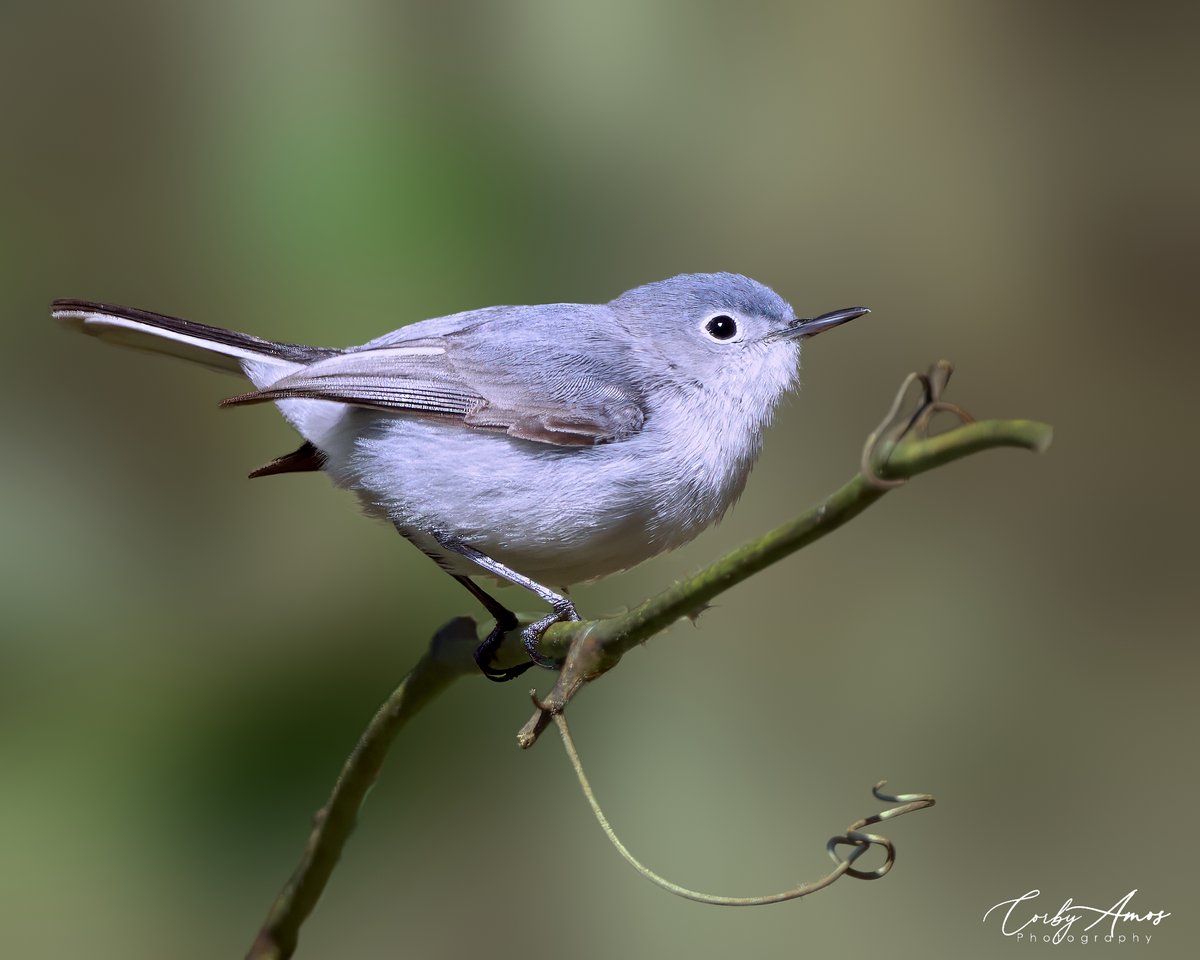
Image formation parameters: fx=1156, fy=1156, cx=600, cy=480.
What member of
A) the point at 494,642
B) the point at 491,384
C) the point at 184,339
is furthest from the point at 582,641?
the point at 184,339

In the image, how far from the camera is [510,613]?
913 mm

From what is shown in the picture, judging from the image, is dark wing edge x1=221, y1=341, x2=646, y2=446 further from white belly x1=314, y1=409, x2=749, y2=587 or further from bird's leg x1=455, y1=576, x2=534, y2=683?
bird's leg x1=455, y1=576, x2=534, y2=683

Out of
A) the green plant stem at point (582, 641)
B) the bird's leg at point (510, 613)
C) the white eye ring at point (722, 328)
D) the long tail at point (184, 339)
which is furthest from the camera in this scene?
the white eye ring at point (722, 328)

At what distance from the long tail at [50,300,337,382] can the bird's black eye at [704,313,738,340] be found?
0.32 m

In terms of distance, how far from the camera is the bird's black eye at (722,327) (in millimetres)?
968

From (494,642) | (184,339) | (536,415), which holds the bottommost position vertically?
(494,642)

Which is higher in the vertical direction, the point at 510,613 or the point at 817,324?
the point at 817,324

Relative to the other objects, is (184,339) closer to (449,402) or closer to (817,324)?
(449,402)

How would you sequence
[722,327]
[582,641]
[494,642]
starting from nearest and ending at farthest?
1. [582,641]
2. [494,642]
3. [722,327]

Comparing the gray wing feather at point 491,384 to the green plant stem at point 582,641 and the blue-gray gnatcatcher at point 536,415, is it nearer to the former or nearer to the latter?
the blue-gray gnatcatcher at point 536,415

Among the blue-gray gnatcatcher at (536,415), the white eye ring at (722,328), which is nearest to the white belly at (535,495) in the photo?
the blue-gray gnatcatcher at (536,415)

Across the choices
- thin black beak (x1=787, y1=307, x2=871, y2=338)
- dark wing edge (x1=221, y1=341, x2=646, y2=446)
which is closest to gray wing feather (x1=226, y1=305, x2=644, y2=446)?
dark wing edge (x1=221, y1=341, x2=646, y2=446)

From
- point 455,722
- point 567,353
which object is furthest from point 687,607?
point 455,722

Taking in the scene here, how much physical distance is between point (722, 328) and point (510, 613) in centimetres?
30
